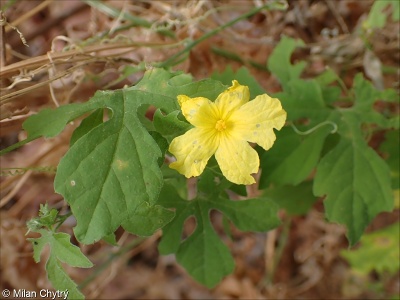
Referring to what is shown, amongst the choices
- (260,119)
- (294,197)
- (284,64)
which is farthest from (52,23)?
(260,119)

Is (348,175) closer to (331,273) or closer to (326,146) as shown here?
(326,146)

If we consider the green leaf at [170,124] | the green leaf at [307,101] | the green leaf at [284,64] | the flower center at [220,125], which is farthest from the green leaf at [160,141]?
the green leaf at [284,64]

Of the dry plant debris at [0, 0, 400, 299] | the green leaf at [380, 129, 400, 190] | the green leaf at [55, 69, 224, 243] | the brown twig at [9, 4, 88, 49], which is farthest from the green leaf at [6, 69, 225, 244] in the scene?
the brown twig at [9, 4, 88, 49]

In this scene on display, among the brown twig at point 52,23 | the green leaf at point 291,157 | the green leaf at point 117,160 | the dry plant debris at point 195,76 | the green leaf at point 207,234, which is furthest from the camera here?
the brown twig at point 52,23

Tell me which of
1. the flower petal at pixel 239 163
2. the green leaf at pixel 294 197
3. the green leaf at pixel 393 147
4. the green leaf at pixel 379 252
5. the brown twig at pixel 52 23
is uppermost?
the flower petal at pixel 239 163

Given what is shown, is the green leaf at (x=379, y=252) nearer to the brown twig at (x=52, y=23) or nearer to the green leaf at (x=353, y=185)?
the green leaf at (x=353, y=185)

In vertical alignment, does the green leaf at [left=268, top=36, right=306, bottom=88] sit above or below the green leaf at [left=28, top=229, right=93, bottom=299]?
below

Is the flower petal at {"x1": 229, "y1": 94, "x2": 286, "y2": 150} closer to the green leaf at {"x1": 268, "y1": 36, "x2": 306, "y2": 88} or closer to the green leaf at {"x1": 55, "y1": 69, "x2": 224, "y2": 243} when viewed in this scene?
the green leaf at {"x1": 55, "y1": 69, "x2": 224, "y2": 243}

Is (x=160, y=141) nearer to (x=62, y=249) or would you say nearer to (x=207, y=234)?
(x=62, y=249)
